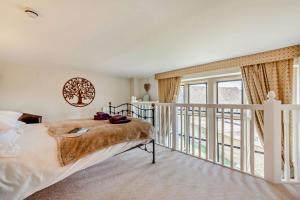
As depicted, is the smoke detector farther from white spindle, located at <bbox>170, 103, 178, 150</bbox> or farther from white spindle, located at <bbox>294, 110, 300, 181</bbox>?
white spindle, located at <bbox>294, 110, 300, 181</bbox>

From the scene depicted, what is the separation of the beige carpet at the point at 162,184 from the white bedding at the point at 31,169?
40 centimetres

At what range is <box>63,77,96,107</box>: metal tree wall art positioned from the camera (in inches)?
175

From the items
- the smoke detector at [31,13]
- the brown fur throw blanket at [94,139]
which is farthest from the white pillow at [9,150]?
the smoke detector at [31,13]

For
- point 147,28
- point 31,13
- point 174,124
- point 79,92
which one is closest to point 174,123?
point 174,124

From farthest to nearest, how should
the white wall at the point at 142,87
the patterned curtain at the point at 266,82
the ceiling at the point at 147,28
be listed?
the white wall at the point at 142,87, the patterned curtain at the point at 266,82, the ceiling at the point at 147,28

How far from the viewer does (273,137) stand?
191 cm

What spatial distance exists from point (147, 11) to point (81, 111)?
156 inches

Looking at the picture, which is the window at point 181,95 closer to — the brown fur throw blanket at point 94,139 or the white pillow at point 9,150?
the brown fur throw blanket at point 94,139

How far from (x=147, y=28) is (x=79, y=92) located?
348 cm

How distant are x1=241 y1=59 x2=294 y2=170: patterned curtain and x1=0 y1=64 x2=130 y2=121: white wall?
4071 millimetres

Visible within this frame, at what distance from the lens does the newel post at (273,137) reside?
190cm

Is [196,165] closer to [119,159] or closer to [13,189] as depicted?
[119,159]

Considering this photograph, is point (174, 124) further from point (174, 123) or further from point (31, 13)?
point (31, 13)

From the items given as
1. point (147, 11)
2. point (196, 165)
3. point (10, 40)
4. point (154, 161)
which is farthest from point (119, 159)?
point (10, 40)
